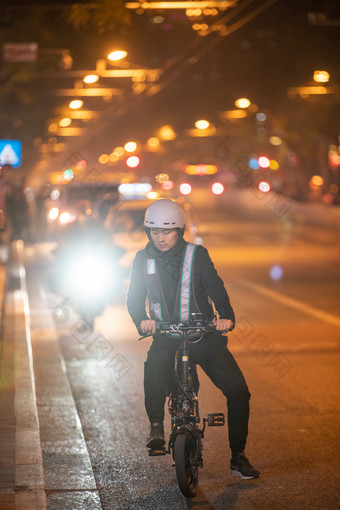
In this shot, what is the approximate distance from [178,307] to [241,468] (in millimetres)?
1136

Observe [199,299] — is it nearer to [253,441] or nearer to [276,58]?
[253,441]

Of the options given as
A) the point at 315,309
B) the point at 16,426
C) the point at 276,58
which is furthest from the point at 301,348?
the point at 276,58

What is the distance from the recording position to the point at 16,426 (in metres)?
7.09

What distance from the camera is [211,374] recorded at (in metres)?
5.88

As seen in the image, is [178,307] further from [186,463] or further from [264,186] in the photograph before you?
[264,186]

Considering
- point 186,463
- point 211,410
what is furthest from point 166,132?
point 186,463

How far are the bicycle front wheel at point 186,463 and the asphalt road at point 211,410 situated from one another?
111mm

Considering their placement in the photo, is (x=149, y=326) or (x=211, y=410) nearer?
(x=149, y=326)

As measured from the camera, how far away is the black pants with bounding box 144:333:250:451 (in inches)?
227

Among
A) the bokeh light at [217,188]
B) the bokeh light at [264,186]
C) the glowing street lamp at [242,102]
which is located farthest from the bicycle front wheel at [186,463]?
the bokeh light at [217,188]

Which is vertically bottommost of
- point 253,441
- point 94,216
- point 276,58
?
point 253,441

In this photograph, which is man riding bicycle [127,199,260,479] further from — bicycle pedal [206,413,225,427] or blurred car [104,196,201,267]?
blurred car [104,196,201,267]

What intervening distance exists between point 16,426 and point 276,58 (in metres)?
19.3

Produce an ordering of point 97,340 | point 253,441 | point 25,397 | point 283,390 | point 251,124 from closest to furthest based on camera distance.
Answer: point 253,441 → point 25,397 → point 283,390 → point 97,340 → point 251,124
